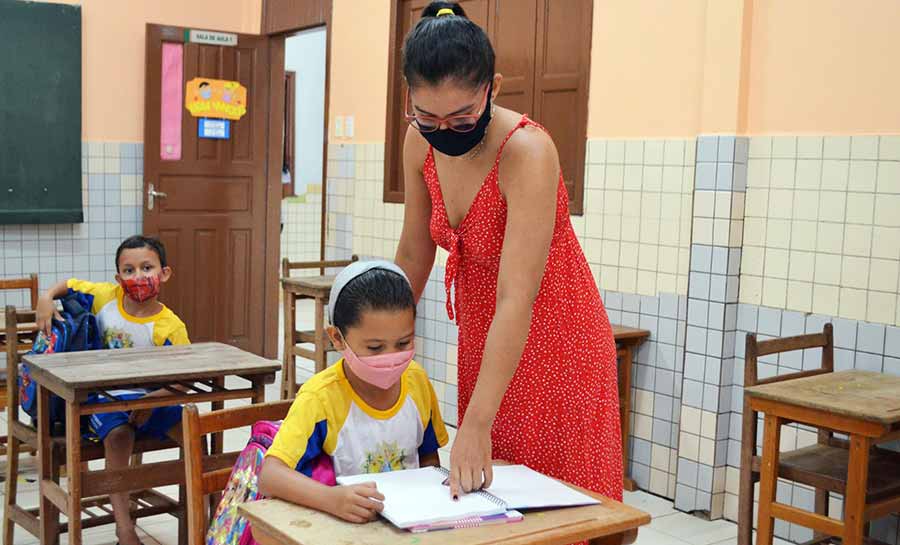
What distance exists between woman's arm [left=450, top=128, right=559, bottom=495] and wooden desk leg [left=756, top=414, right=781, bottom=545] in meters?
1.70

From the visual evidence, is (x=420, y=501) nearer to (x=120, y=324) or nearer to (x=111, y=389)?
(x=111, y=389)

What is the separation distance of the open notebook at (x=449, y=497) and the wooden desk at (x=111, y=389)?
1.47m

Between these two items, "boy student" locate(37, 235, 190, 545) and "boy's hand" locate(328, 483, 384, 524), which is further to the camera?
"boy student" locate(37, 235, 190, 545)

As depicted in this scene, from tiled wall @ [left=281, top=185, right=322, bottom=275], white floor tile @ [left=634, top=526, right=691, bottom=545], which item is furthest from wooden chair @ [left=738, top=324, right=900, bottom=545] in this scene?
tiled wall @ [left=281, top=185, right=322, bottom=275]

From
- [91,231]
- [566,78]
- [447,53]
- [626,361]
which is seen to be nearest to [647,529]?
[626,361]

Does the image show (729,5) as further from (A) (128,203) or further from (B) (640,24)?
(A) (128,203)

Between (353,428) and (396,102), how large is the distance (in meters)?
4.17

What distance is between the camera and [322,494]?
1.52 m

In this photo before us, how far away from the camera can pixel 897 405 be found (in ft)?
9.50

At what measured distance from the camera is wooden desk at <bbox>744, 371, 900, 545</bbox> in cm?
286

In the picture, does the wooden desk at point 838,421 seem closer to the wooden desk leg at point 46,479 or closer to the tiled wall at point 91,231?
the wooden desk leg at point 46,479

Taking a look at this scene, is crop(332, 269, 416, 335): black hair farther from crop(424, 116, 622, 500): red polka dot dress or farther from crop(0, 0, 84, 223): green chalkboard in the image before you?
crop(0, 0, 84, 223): green chalkboard

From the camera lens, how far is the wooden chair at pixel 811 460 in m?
3.11

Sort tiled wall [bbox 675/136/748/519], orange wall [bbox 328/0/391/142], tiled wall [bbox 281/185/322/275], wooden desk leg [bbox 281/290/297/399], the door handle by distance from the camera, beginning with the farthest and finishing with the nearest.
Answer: tiled wall [bbox 281/185/322/275] → the door handle → orange wall [bbox 328/0/391/142] → wooden desk leg [bbox 281/290/297/399] → tiled wall [bbox 675/136/748/519]
